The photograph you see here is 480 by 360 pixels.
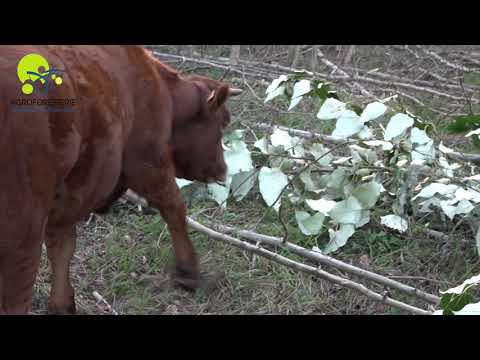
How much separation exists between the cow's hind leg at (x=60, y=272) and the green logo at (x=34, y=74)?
1173 millimetres

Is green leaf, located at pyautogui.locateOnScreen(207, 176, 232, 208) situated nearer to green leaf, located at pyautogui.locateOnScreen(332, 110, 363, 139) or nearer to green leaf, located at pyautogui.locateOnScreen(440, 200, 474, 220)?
green leaf, located at pyautogui.locateOnScreen(332, 110, 363, 139)

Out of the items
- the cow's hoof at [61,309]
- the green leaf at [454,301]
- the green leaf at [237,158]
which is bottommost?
the cow's hoof at [61,309]

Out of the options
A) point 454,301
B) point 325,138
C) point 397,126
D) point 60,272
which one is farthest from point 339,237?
point 60,272

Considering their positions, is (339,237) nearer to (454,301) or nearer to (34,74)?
(454,301)

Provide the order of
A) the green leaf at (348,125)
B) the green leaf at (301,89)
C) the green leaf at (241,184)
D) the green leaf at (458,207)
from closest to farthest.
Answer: the green leaf at (458,207)
the green leaf at (348,125)
the green leaf at (301,89)
the green leaf at (241,184)

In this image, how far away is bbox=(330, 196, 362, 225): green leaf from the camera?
4480mm

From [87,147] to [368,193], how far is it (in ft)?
5.97

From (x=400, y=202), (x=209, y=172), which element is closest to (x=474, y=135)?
(x=400, y=202)

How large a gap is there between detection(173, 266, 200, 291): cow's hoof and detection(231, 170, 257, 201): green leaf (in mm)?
800

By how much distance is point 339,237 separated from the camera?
4.49 metres

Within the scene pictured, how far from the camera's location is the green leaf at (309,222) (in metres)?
4.49

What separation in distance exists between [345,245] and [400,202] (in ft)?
1.49

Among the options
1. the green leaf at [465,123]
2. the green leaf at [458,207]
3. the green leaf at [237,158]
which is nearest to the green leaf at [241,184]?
the green leaf at [237,158]

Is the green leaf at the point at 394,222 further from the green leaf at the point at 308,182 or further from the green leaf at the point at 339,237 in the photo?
the green leaf at the point at 308,182
